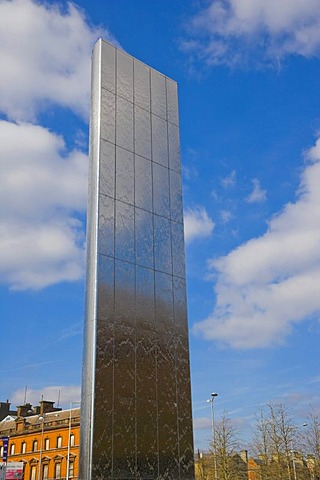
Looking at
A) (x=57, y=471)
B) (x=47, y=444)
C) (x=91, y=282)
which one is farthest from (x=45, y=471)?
(x=91, y=282)

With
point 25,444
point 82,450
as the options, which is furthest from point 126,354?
point 25,444

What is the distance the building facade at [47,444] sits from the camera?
55812 millimetres

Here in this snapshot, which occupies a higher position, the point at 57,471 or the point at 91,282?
the point at 91,282

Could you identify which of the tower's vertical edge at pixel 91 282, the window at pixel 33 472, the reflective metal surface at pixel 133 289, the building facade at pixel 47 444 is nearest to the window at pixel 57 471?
the building facade at pixel 47 444

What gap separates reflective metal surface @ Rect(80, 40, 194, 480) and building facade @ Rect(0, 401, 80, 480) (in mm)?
42535

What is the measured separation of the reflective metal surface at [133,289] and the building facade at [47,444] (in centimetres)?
4254

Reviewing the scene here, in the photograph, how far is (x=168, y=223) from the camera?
51.0 ft

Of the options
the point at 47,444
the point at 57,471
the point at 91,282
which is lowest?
the point at 57,471

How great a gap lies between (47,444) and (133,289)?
51353mm

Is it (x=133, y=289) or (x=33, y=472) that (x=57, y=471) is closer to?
(x=33, y=472)

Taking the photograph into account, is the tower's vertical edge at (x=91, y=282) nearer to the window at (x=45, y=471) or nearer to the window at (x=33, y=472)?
the window at (x=45, y=471)

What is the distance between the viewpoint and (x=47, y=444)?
194ft

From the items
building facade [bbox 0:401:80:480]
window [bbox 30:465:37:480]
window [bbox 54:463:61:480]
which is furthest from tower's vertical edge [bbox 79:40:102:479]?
window [bbox 30:465:37:480]

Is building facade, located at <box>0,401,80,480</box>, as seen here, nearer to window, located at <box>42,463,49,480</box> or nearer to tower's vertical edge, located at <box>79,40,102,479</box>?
window, located at <box>42,463,49,480</box>
